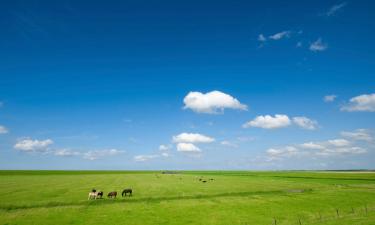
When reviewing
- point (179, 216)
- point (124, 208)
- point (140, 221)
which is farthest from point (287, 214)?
point (124, 208)

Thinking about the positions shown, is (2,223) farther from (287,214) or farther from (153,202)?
(287,214)

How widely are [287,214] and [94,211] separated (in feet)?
81.7

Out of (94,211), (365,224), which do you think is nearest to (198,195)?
(94,211)

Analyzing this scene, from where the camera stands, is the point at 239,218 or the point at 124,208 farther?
the point at 124,208

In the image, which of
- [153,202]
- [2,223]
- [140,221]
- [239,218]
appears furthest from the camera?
[153,202]

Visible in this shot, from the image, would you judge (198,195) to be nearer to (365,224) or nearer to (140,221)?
(140,221)

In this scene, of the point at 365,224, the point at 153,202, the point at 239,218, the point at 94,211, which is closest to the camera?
the point at 365,224

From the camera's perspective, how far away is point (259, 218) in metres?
36.5

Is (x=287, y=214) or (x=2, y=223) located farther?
(x=287, y=214)

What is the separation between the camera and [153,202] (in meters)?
46.9

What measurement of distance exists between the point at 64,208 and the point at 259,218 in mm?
25276

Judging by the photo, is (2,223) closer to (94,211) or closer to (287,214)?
(94,211)

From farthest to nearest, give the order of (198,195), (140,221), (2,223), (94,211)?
1. (198,195)
2. (94,211)
3. (140,221)
4. (2,223)

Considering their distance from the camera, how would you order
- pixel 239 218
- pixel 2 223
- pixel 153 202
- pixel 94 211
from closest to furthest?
pixel 2 223, pixel 239 218, pixel 94 211, pixel 153 202
